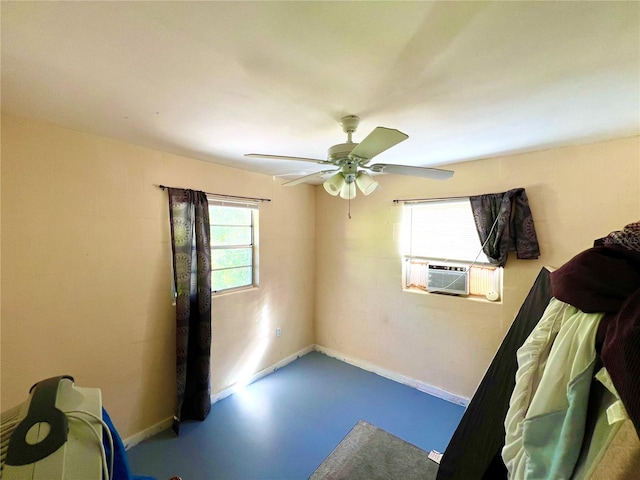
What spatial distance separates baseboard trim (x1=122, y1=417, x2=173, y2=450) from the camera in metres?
2.10

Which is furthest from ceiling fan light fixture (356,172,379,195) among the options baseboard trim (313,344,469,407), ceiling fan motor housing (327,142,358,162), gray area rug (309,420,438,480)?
baseboard trim (313,344,469,407)

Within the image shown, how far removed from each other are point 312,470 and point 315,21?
2627 mm

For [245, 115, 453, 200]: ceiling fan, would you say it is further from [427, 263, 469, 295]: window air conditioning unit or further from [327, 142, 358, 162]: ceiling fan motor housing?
[427, 263, 469, 295]: window air conditioning unit

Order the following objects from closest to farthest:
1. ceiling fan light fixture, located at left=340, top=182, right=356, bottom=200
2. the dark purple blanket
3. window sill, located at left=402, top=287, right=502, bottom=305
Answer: the dark purple blanket → ceiling fan light fixture, located at left=340, top=182, right=356, bottom=200 → window sill, located at left=402, top=287, right=502, bottom=305

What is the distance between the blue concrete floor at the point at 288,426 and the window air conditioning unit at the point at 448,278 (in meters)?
1.15

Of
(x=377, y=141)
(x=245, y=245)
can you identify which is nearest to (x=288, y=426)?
(x=245, y=245)

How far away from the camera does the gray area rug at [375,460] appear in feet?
6.11

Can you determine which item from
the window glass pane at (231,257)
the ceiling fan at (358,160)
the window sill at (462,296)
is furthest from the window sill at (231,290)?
the window sill at (462,296)

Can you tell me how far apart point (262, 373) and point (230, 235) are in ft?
5.57

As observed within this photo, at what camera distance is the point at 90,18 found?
854 mm

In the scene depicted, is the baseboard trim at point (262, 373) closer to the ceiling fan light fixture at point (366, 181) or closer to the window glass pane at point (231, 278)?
the window glass pane at point (231, 278)

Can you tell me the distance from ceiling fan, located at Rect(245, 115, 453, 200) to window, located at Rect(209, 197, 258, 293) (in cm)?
131

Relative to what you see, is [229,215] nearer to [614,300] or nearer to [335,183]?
[335,183]

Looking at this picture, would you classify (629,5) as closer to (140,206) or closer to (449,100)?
(449,100)
